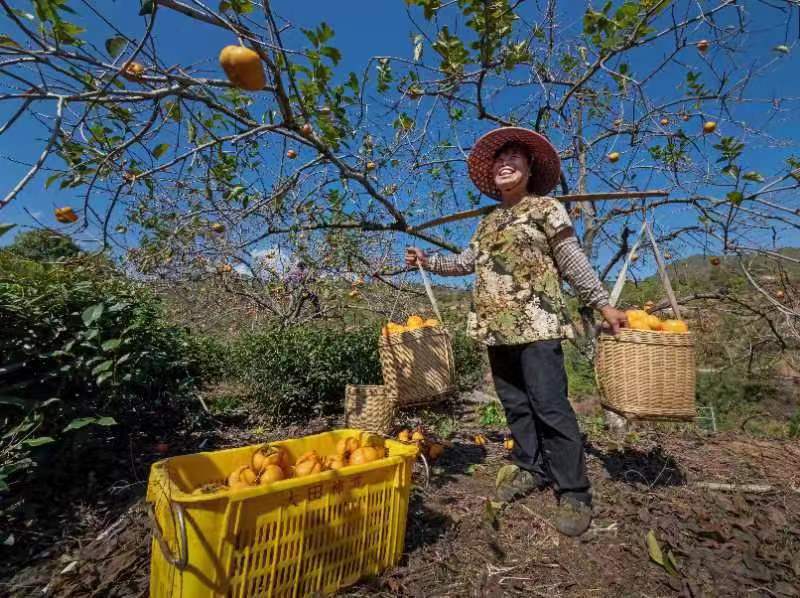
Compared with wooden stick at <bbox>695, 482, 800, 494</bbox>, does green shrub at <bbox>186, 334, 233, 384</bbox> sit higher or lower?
higher

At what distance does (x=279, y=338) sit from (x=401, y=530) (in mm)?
3195

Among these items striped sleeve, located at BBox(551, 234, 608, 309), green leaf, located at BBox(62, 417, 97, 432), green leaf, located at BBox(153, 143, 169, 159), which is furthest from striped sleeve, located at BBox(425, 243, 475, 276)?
green leaf, located at BBox(62, 417, 97, 432)

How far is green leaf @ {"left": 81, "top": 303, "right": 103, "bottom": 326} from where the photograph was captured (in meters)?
2.60

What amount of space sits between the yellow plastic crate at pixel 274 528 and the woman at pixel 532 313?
2.53ft

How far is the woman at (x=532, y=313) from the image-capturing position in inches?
83.4

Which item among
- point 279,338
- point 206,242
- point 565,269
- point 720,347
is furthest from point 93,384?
point 720,347

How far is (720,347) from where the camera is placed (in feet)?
21.4

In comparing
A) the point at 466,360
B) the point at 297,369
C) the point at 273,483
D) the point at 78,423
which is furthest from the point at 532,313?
the point at 466,360

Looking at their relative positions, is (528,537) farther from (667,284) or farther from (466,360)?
(466,360)

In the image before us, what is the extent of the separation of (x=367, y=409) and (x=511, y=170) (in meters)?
2.28

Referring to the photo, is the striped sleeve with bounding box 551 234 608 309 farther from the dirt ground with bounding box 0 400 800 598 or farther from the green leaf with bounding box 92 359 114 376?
the green leaf with bounding box 92 359 114 376

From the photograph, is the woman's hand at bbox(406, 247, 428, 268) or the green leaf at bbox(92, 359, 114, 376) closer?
the woman's hand at bbox(406, 247, 428, 268)

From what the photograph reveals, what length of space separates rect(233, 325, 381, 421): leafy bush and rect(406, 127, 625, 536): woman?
8.82 ft

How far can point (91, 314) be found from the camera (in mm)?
2660
